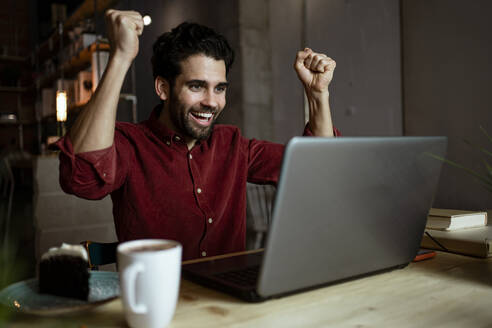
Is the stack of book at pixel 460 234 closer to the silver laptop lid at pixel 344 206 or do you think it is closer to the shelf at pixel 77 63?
the silver laptop lid at pixel 344 206

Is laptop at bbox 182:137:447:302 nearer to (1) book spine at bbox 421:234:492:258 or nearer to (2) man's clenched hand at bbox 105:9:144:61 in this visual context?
(1) book spine at bbox 421:234:492:258

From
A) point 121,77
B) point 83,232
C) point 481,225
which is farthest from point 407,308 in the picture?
point 83,232

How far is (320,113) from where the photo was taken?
1366mm

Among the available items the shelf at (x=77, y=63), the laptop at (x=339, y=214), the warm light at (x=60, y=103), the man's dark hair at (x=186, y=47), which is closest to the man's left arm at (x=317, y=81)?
the man's dark hair at (x=186, y=47)

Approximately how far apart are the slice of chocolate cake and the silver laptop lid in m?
0.23

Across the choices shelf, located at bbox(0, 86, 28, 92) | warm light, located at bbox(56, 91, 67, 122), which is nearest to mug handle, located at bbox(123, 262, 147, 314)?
warm light, located at bbox(56, 91, 67, 122)

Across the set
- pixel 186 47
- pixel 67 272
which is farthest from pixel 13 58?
pixel 67 272

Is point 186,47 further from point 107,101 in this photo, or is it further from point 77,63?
point 77,63

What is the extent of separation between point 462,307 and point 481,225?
1.85 feet

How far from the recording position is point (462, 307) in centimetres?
57

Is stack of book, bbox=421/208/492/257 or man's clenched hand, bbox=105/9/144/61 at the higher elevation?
man's clenched hand, bbox=105/9/144/61

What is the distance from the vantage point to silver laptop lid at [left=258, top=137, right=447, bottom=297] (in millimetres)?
519

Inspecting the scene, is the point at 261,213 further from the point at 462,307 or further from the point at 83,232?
the point at 462,307

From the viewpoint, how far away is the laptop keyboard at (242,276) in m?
0.64
